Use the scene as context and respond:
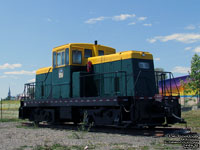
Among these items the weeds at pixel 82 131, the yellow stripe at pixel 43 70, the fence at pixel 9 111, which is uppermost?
the yellow stripe at pixel 43 70

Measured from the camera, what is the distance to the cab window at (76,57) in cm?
1297

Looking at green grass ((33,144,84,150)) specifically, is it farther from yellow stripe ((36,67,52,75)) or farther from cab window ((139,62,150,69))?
yellow stripe ((36,67,52,75))

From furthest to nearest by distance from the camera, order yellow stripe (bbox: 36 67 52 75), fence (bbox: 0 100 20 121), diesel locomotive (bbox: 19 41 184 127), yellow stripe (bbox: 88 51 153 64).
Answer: fence (bbox: 0 100 20 121)
yellow stripe (bbox: 36 67 52 75)
yellow stripe (bbox: 88 51 153 64)
diesel locomotive (bbox: 19 41 184 127)

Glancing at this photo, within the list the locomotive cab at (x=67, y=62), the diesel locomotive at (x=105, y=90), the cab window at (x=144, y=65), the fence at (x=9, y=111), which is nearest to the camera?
the diesel locomotive at (x=105, y=90)

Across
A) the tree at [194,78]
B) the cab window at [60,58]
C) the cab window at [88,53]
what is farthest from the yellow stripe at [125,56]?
the tree at [194,78]

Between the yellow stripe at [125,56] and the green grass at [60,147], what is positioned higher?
the yellow stripe at [125,56]

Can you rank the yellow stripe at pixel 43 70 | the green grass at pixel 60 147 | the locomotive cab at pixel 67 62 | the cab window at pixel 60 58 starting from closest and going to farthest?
1. the green grass at pixel 60 147
2. the locomotive cab at pixel 67 62
3. the cab window at pixel 60 58
4. the yellow stripe at pixel 43 70

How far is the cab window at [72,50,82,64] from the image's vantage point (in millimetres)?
12971

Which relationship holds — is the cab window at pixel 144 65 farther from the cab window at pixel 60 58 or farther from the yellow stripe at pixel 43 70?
the yellow stripe at pixel 43 70

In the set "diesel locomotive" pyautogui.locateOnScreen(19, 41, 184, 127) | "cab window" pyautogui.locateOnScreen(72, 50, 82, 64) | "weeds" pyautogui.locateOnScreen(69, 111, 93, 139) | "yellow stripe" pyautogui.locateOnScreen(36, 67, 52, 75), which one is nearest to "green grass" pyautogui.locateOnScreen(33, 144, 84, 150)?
"weeds" pyautogui.locateOnScreen(69, 111, 93, 139)

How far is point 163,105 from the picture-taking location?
34.9ft

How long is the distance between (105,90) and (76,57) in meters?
2.21

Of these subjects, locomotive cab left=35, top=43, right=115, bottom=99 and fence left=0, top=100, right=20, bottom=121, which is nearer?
locomotive cab left=35, top=43, right=115, bottom=99

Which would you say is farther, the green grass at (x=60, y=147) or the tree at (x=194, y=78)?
the tree at (x=194, y=78)
